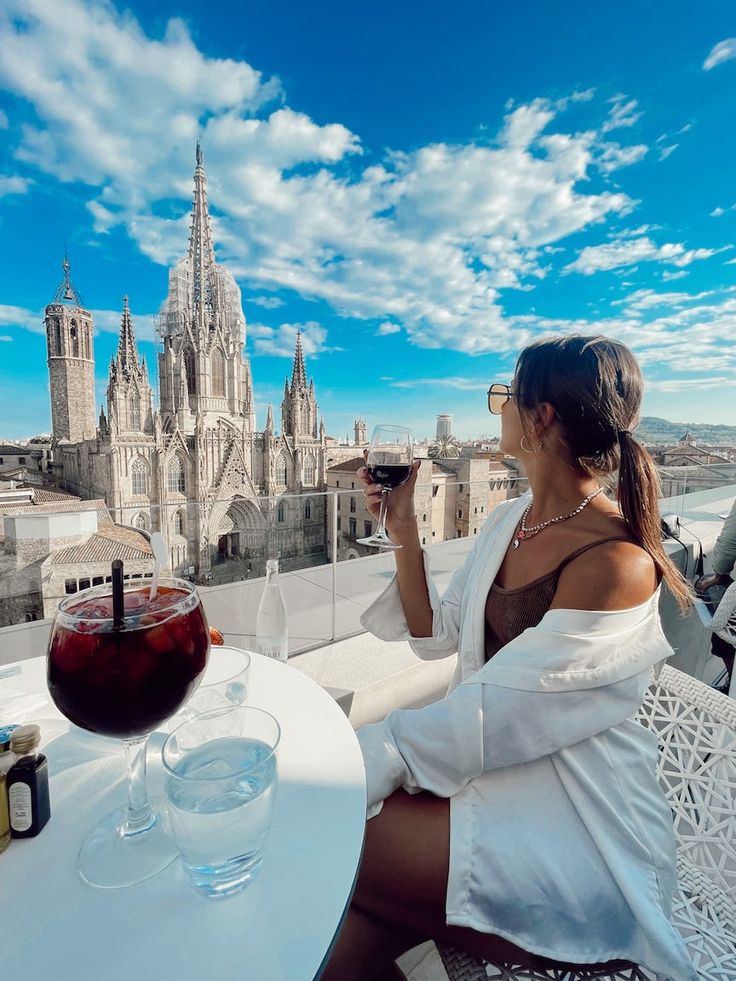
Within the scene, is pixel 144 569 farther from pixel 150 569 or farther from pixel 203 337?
pixel 203 337

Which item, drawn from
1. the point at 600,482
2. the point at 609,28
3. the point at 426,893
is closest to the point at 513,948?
the point at 426,893

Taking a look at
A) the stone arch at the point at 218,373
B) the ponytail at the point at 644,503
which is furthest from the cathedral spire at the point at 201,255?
the ponytail at the point at 644,503

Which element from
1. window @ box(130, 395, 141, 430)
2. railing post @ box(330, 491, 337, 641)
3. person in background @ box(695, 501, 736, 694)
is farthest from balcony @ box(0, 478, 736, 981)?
window @ box(130, 395, 141, 430)

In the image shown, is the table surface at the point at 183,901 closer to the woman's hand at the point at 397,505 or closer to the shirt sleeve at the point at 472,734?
the shirt sleeve at the point at 472,734

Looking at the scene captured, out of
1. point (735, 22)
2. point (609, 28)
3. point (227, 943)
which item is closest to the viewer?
point (227, 943)

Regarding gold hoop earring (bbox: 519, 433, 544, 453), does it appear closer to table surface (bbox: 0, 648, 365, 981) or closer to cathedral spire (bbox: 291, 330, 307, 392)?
table surface (bbox: 0, 648, 365, 981)

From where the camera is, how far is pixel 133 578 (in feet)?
1.90

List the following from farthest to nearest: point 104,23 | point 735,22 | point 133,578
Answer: point 104,23
point 735,22
point 133,578

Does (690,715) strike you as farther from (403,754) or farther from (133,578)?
(133,578)

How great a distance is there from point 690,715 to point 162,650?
98 cm

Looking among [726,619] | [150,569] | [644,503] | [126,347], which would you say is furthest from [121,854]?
[126,347]

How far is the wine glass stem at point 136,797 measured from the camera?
0.45 m

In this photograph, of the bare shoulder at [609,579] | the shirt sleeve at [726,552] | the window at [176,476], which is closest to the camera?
the bare shoulder at [609,579]

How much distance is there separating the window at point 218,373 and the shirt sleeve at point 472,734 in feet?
100
